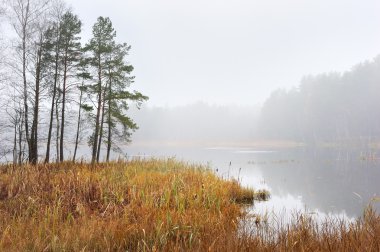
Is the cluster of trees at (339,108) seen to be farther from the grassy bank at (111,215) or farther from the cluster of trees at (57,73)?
the grassy bank at (111,215)

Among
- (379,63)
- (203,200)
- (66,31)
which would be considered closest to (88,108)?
(66,31)

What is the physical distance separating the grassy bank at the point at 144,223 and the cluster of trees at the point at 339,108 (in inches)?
2801

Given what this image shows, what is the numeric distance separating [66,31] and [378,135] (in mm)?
71875

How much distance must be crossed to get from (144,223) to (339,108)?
85040 mm

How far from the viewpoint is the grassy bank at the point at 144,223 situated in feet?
15.5

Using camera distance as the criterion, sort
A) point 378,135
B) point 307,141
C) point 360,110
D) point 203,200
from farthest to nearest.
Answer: point 307,141 < point 360,110 < point 378,135 < point 203,200

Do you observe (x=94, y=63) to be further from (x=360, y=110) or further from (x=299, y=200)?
(x=360, y=110)

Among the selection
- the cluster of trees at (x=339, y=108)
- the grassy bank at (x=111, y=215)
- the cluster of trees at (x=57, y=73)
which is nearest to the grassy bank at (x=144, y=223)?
the grassy bank at (x=111, y=215)

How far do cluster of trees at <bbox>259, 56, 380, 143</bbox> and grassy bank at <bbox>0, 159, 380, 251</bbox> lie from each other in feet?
233

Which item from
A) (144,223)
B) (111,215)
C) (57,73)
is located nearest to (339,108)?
(57,73)

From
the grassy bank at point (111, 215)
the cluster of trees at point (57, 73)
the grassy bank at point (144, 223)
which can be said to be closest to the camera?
the grassy bank at point (144, 223)

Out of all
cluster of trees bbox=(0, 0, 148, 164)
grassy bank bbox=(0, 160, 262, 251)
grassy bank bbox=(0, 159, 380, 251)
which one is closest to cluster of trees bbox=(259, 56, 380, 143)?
cluster of trees bbox=(0, 0, 148, 164)

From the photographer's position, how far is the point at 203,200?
941 centimetres

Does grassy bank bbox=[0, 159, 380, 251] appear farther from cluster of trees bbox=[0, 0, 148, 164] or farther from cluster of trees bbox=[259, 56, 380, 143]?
cluster of trees bbox=[259, 56, 380, 143]
